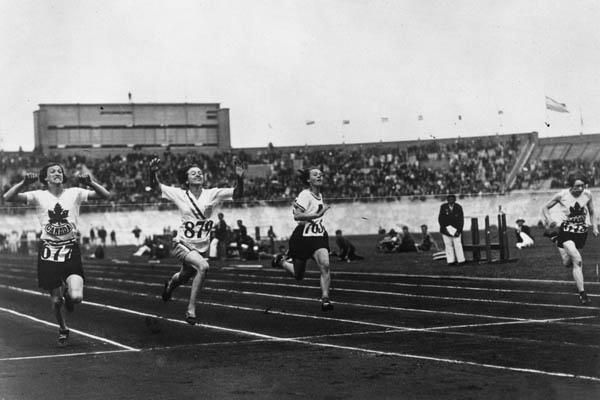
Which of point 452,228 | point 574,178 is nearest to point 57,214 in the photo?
point 574,178

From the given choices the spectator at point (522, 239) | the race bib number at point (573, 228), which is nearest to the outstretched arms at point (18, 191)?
the race bib number at point (573, 228)

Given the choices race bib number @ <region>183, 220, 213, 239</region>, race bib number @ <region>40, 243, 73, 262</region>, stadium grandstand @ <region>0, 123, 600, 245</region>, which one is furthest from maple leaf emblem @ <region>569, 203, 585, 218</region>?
stadium grandstand @ <region>0, 123, 600, 245</region>

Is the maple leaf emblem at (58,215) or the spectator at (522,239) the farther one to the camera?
the spectator at (522,239)

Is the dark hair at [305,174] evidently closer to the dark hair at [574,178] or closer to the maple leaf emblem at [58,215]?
the dark hair at [574,178]

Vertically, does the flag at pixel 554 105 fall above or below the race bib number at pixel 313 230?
above

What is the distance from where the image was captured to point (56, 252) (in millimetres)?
11938

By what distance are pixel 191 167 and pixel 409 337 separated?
3957 mm

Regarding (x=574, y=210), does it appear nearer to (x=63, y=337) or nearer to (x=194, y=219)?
(x=194, y=219)

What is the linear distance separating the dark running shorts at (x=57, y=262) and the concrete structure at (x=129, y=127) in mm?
63941

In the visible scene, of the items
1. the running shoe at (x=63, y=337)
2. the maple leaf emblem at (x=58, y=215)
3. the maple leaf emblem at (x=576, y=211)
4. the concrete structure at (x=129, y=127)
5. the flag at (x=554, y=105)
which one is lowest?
the running shoe at (x=63, y=337)

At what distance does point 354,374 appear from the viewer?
8773 millimetres

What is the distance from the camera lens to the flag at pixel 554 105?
53.7 meters

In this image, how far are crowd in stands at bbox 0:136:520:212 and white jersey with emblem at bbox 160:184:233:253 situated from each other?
49730 millimetres

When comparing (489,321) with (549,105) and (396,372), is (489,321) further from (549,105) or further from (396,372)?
(549,105)
